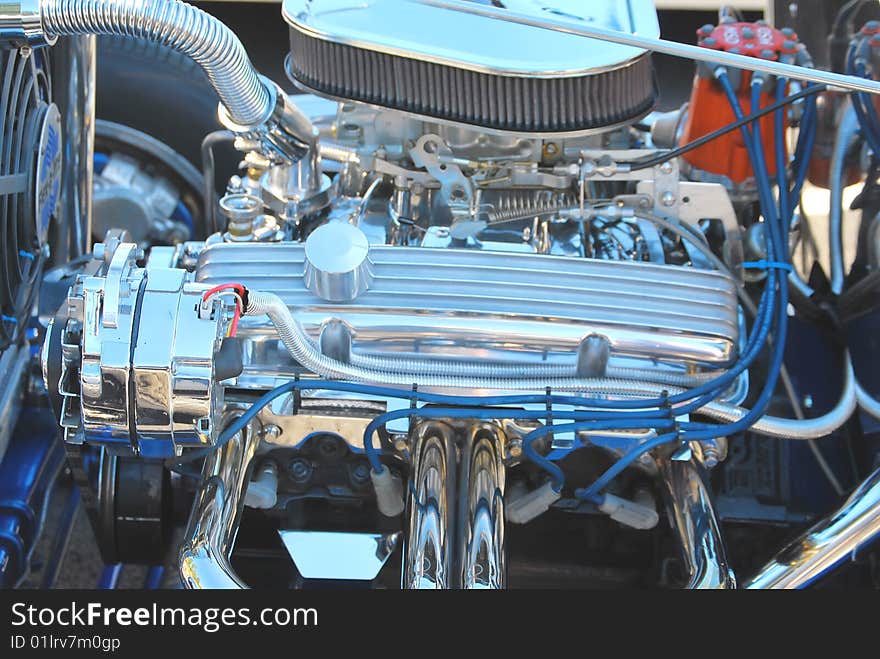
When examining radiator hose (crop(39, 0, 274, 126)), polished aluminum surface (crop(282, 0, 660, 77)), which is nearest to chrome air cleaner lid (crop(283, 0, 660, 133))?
polished aluminum surface (crop(282, 0, 660, 77))

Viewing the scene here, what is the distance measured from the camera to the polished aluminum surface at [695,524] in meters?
1.22

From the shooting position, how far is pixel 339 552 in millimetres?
1398

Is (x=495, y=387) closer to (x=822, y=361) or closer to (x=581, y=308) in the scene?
(x=581, y=308)

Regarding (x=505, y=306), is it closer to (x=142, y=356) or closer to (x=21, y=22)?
(x=142, y=356)

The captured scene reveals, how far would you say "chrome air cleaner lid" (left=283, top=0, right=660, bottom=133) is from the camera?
135cm

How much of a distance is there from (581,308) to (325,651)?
0.51 metres

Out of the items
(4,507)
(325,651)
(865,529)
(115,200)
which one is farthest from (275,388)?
(115,200)

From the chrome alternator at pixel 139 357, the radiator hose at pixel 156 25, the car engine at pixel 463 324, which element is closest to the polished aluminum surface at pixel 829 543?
the car engine at pixel 463 324

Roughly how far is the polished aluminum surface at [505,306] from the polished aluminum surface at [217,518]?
0.41 feet

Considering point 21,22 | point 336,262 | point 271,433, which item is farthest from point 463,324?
point 21,22

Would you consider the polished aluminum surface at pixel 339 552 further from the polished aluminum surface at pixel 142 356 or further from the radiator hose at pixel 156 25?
the radiator hose at pixel 156 25

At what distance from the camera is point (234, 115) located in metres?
1.35

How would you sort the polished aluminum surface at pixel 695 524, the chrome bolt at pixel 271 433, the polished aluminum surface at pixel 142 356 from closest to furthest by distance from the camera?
the polished aluminum surface at pixel 142 356 → the polished aluminum surface at pixel 695 524 → the chrome bolt at pixel 271 433

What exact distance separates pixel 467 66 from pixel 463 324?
1.12 ft
